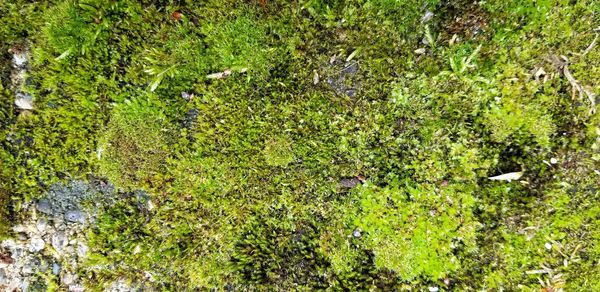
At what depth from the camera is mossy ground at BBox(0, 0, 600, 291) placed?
3643 mm

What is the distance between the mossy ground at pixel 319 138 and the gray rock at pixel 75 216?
0.24 m

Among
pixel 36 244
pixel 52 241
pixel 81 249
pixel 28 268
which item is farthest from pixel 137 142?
pixel 28 268

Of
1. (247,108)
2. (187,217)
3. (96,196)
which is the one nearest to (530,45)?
(247,108)

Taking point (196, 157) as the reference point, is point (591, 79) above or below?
above

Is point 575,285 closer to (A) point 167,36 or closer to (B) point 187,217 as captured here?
(B) point 187,217

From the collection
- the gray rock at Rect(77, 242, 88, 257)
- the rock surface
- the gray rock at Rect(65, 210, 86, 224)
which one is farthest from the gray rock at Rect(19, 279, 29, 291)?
the gray rock at Rect(65, 210, 86, 224)

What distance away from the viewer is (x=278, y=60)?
386 centimetres

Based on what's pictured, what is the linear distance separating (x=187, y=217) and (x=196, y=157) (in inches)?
26.8

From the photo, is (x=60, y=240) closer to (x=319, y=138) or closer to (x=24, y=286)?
(x=24, y=286)

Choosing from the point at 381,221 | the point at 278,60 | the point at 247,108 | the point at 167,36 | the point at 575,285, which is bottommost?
the point at 575,285

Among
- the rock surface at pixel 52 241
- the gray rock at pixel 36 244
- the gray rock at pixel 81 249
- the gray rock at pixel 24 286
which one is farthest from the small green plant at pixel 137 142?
the gray rock at pixel 24 286

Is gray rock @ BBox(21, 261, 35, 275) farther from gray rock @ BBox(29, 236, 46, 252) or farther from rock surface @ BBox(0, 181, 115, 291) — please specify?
gray rock @ BBox(29, 236, 46, 252)

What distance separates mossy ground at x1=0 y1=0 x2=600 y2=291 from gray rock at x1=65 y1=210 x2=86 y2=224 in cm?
24

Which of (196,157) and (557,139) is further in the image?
(196,157)
